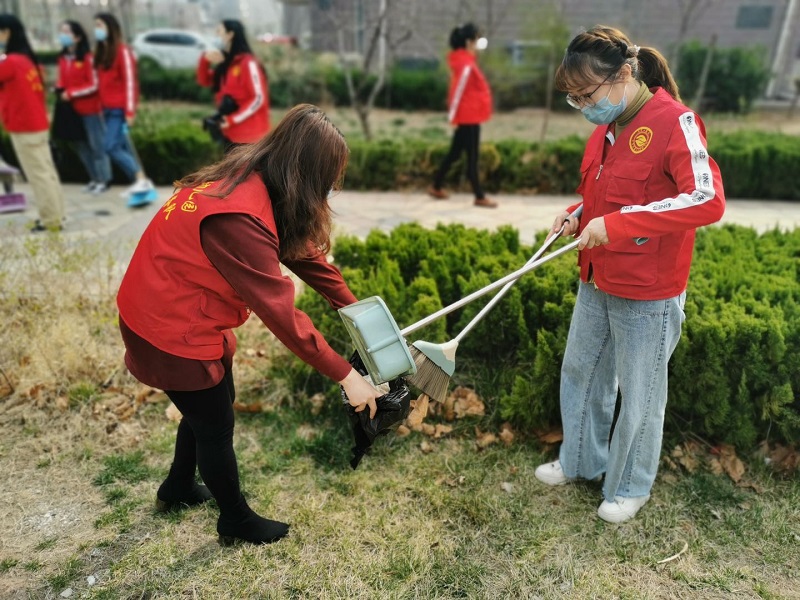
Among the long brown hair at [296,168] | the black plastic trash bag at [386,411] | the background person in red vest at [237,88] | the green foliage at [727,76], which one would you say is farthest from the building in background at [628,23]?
the black plastic trash bag at [386,411]

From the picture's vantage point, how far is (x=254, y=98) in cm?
556

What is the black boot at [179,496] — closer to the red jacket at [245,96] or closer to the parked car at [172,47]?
the red jacket at [245,96]

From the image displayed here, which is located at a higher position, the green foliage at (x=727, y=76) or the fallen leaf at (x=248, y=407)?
the green foliage at (x=727, y=76)

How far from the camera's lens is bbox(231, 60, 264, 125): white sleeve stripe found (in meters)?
5.48

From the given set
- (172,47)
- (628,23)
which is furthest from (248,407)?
(172,47)

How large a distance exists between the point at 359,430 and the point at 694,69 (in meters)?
15.0

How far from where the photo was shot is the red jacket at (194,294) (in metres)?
1.91

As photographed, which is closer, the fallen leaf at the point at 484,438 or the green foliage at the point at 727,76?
the fallen leaf at the point at 484,438

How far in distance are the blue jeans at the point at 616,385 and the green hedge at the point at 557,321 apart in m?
0.34

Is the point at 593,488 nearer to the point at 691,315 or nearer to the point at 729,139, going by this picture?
the point at 691,315

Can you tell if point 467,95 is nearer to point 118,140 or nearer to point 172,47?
point 118,140

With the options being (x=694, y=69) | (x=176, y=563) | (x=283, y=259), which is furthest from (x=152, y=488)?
(x=694, y=69)

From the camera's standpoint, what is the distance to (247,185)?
6.38ft

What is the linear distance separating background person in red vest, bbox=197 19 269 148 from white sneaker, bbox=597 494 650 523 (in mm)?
3973
